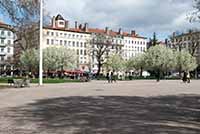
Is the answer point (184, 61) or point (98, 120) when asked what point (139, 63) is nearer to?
point (184, 61)

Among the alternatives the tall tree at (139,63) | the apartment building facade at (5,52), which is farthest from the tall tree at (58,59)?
the apartment building facade at (5,52)

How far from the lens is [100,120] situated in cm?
1265

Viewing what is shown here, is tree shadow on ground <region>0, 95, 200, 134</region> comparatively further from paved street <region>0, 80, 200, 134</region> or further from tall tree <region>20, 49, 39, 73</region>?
tall tree <region>20, 49, 39, 73</region>

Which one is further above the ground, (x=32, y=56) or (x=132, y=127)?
(x=32, y=56)

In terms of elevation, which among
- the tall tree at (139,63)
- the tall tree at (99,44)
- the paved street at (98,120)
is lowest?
the paved street at (98,120)

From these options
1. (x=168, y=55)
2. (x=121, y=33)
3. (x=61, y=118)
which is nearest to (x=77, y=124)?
(x=61, y=118)

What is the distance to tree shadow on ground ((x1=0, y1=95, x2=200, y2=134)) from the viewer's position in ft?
35.7

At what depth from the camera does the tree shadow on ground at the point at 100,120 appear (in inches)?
428

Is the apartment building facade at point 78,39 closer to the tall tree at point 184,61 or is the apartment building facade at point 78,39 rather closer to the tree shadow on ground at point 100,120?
the tall tree at point 184,61

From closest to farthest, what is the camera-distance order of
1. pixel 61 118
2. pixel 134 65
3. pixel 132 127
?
pixel 132 127 < pixel 61 118 < pixel 134 65

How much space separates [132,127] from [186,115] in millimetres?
3958

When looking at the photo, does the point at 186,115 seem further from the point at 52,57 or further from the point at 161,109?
the point at 52,57

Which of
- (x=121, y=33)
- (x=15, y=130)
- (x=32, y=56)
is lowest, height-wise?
(x=15, y=130)

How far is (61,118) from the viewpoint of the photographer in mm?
13289
